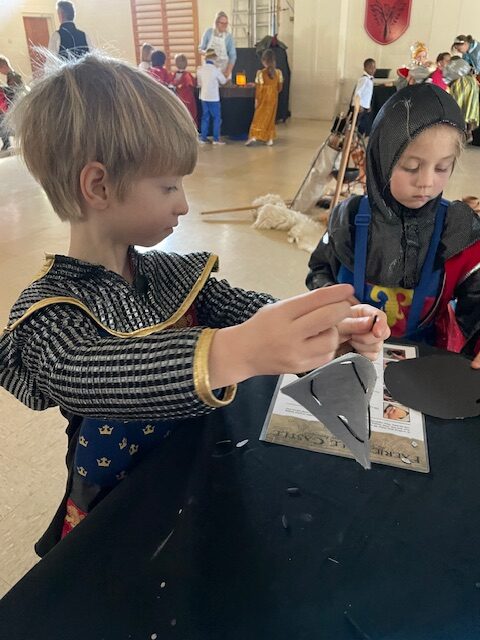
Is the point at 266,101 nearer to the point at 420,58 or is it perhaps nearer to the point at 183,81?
the point at 183,81

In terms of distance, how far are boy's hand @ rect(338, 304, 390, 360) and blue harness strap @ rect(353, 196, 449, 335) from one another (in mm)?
547

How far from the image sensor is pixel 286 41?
8.02m

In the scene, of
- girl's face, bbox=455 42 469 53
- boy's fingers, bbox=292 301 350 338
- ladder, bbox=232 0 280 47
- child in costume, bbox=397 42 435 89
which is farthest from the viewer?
ladder, bbox=232 0 280 47

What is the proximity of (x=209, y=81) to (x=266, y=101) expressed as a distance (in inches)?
28.4

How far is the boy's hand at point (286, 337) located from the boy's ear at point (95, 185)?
31 cm

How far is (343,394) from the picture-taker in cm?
59

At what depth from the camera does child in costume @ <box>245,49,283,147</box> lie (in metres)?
6.13

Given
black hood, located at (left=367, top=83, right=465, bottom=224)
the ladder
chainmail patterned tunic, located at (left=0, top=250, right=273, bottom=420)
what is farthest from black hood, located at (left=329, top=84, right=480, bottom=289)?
the ladder

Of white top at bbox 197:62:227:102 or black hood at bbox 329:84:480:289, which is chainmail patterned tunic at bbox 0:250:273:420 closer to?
black hood at bbox 329:84:480:289

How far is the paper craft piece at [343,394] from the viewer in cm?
58

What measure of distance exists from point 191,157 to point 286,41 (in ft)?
27.8

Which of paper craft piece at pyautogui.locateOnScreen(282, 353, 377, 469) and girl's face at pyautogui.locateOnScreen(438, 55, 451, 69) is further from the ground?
girl's face at pyautogui.locateOnScreen(438, 55, 451, 69)

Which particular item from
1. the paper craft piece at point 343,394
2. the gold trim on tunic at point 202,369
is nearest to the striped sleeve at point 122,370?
the gold trim on tunic at point 202,369

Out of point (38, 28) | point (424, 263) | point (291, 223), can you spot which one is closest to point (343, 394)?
point (424, 263)
